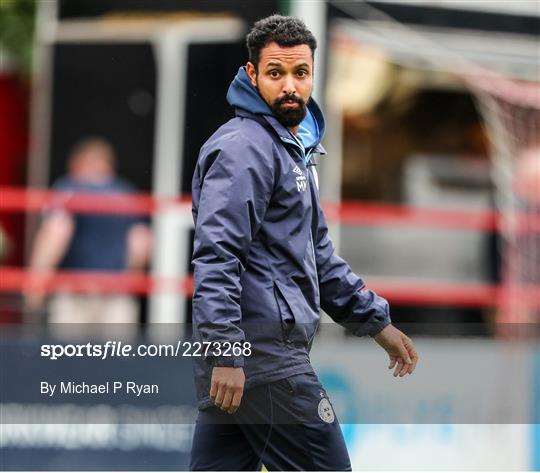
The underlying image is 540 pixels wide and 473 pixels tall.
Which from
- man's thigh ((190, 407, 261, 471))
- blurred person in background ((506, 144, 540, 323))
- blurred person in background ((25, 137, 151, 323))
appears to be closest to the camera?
man's thigh ((190, 407, 261, 471))

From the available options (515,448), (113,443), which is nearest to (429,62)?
(515,448)

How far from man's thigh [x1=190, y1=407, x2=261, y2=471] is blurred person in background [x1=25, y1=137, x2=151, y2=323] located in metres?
4.57

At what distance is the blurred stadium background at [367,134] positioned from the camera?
30.2 feet

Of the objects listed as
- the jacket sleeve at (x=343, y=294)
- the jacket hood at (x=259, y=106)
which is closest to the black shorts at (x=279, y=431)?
the jacket sleeve at (x=343, y=294)

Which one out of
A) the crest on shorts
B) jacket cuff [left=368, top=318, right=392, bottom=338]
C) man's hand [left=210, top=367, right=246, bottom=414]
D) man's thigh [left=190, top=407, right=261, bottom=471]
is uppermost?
jacket cuff [left=368, top=318, right=392, bottom=338]

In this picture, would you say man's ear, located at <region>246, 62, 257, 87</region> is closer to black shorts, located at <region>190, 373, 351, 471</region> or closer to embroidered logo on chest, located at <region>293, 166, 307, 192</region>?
embroidered logo on chest, located at <region>293, 166, 307, 192</region>

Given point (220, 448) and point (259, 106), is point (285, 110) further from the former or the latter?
point (220, 448)

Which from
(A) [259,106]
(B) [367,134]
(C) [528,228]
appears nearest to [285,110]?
(A) [259,106]

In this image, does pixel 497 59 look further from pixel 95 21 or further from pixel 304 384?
pixel 304 384

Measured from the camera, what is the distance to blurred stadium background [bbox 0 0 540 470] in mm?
9219

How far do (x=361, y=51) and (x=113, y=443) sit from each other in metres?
3.37

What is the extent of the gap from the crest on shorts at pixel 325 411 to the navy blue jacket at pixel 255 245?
0.37 feet

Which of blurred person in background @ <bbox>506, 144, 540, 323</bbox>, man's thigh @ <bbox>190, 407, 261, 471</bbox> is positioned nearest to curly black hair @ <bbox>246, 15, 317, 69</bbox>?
man's thigh @ <bbox>190, 407, 261, 471</bbox>

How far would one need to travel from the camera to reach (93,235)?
9.36m
